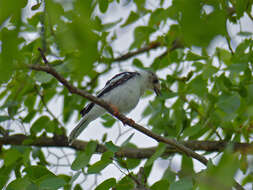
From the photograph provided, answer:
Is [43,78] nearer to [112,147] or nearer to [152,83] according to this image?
[112,147]

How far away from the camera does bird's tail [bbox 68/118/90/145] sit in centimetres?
443

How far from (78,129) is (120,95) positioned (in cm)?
84

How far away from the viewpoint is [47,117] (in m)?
4.14

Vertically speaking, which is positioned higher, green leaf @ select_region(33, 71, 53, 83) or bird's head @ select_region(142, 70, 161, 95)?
bird's head @ select_region(142, 70, 161, 95)

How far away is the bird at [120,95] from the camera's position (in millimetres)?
4762

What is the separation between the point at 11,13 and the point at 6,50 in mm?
89

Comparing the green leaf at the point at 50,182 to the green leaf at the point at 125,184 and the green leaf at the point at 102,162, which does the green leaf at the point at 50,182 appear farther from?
the green leaf at the point at 125,184

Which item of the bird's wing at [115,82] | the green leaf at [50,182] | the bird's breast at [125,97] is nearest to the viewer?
the green leaf at [50,182]

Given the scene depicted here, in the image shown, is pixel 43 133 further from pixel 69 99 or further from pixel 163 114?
pixel 163 114

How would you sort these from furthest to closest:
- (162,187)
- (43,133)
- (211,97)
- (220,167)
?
(43,133) → (211,97) → (162,187) → (220,167)

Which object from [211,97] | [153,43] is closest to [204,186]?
[211,97]

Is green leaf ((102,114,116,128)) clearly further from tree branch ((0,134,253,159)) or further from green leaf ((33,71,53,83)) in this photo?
green leaf ((33,71,53,83))

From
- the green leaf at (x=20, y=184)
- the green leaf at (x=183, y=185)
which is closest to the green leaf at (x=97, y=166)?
the green leaf at (x=20, y=184)

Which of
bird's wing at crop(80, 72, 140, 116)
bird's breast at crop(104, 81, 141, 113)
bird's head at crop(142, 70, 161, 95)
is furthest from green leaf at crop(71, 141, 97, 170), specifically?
bird's head at crop(142, 70, 161, 95)
